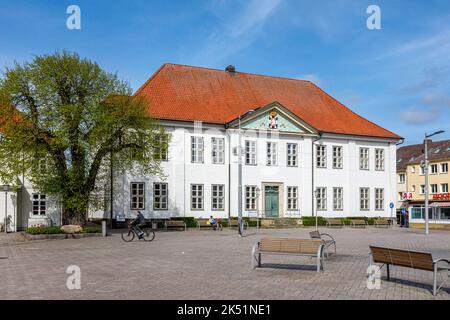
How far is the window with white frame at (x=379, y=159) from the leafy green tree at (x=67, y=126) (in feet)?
87.2

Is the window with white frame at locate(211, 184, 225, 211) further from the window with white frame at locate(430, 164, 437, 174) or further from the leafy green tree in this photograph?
the window with white frame at locate(430, 164, 437, 174)

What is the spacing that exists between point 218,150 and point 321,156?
31.9 ft

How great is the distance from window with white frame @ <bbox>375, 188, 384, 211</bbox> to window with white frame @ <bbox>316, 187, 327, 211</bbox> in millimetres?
5789

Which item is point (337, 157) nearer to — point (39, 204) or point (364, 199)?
point (364, 199)

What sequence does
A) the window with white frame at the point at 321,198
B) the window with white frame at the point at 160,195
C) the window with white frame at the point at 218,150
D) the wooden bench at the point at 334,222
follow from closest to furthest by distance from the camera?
the window with white frame at the point at 160,195, the window with white frame at the point at 218,150, the wooden bench at the point at 334,222, the window with white frame at the point at 321,198

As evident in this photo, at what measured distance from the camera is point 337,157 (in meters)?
47.8

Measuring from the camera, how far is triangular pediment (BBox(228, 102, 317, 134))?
43312 millimetres

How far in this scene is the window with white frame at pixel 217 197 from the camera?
139 ft

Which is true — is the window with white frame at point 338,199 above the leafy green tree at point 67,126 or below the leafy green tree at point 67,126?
below

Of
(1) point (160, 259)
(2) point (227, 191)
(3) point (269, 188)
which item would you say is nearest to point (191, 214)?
(2) point (227, 191)

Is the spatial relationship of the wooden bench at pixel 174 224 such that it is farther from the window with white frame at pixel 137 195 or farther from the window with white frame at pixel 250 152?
the window with white frame at pixel 250 152

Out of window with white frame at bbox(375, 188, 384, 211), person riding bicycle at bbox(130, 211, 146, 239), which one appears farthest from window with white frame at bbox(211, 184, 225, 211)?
person riding bicycle at bbox(130, 211, 146, 239)

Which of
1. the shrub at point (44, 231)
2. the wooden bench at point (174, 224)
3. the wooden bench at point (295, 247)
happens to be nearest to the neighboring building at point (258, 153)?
the wooden bench at point (174, 224)
